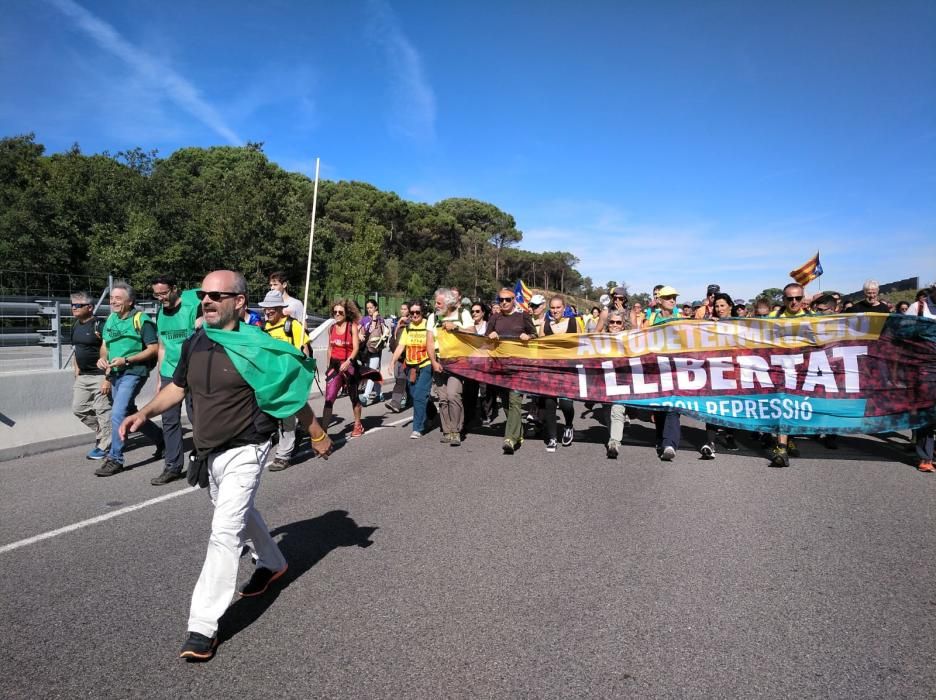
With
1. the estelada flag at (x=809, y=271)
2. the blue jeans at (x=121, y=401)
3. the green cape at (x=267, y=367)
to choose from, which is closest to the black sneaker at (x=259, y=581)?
the green cape at (x=267, y=367)

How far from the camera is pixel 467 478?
23.0 ft

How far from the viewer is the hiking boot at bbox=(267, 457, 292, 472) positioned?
24.3 feet

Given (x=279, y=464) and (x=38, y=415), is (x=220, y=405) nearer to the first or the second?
(x=279, y=464)

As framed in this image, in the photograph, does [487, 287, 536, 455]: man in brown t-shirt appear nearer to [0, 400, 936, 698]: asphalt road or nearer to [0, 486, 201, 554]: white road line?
[0, 400, 936, 698]: asphalt road

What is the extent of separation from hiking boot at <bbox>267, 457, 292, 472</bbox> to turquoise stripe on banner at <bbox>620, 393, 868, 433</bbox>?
4.60 meters

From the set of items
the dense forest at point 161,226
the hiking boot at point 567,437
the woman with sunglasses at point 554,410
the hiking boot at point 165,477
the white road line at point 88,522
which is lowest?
the white road line at point 88,522

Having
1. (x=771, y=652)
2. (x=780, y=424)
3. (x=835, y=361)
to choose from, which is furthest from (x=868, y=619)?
(x=835, y=361)

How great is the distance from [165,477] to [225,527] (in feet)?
12.1

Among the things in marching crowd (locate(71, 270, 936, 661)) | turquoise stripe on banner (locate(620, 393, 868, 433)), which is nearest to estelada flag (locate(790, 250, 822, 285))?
marching crowd (locate(71, 270, 936, 661))

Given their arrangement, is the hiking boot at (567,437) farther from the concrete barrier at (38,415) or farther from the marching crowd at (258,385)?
the concrete barrier at (38,415)

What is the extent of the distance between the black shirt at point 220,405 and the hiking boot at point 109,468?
4.12 m

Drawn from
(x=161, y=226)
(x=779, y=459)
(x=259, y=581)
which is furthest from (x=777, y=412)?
(x=161, y=226)

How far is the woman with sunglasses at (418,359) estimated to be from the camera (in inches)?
377

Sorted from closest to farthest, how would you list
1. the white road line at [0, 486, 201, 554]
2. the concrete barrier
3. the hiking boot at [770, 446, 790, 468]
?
the white road line at [0, 486, 201, 554]
the hiking boot at [770, 446, 790, 468]
the concrete barrier
